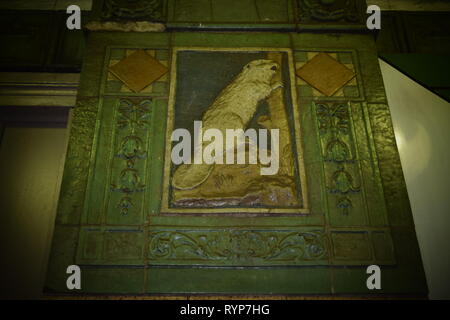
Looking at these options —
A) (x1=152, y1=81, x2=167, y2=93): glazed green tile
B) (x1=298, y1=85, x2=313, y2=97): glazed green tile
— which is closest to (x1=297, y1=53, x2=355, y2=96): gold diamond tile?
(x1=298, y1=85, x2=313, y2=97): glazed green tile

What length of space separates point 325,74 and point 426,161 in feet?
3.15

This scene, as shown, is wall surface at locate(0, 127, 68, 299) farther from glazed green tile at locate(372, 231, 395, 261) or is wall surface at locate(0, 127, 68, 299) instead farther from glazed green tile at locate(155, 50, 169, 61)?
glazed green tile at locate(372, 231, 395, 261)

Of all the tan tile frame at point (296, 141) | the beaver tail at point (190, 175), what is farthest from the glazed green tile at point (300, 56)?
the beaver tail at point (190, 175)

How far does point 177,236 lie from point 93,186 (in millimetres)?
641

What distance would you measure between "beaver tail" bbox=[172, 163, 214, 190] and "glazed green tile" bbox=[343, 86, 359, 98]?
1.16 m

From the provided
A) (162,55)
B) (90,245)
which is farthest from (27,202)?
(162,55)

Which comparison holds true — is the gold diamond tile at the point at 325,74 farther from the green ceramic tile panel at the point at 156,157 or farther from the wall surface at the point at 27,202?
the wall surface at the point at 27,202

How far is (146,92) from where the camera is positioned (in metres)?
2.83

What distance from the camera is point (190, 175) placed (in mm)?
2479

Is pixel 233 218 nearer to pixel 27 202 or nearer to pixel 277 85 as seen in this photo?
pixel 277 85

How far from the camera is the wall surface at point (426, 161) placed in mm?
2429


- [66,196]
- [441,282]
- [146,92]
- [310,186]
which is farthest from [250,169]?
[441,282]

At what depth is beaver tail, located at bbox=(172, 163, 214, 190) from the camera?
245cm

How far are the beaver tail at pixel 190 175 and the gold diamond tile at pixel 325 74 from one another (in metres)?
1.04
